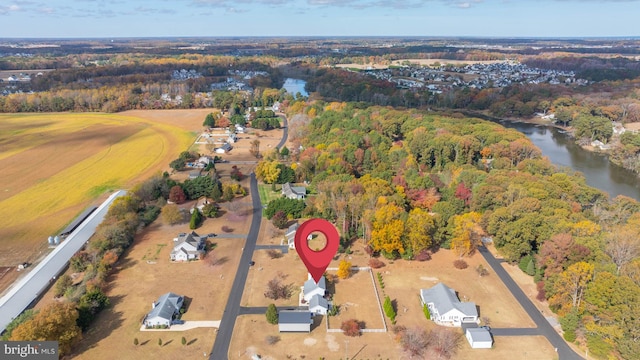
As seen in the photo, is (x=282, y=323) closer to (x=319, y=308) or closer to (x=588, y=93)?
(x=319, y=308)

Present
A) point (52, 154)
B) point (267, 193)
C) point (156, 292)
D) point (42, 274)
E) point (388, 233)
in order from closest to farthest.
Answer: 1. point (156, 292)
2. point (42, 274)
3. point (388, 233)
4. point (267, 193)
5. point (52, 154)

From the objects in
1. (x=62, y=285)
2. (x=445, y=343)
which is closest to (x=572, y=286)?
(x=445, y=343)

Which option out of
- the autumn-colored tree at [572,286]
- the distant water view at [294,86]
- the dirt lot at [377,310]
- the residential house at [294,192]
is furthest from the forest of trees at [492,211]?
the distant water view at [294,86]

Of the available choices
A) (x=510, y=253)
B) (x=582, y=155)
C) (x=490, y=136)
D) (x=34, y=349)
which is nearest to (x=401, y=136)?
(x=490, y=136)

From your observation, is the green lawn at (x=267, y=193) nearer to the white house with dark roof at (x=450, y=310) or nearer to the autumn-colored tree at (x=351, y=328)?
the autumn-colored tree at (x=351, y=328)

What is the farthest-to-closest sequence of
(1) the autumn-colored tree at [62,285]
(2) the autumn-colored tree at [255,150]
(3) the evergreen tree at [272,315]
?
(2) the autumn-colored tree at [255,150], (1) the autumn-colored tree at [62,285], (3) the evergreen tree at [272,315]

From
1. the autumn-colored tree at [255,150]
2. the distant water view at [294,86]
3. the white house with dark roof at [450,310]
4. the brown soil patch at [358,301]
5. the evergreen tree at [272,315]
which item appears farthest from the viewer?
the distant water view at [294,86]
